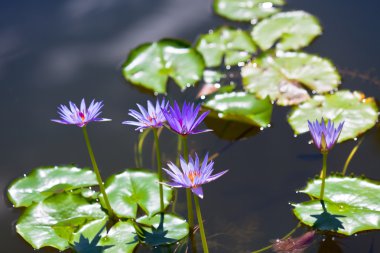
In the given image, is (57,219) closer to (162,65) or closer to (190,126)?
(190,126)

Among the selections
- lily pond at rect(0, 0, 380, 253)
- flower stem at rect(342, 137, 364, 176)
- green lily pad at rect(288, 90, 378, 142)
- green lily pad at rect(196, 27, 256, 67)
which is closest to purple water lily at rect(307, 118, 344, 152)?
lily pond at rect(0, 0, 380, 253)

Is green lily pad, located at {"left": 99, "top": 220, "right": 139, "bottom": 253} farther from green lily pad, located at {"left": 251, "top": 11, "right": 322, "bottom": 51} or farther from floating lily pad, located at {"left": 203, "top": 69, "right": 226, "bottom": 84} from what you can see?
green lily pad, located at {"left": 251, "top": 11, "right": 322, "bottom": 51}

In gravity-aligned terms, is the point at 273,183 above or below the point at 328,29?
below

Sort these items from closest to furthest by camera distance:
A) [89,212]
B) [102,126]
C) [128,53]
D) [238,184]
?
[89,212], [238,184], [102,126], [128,53]

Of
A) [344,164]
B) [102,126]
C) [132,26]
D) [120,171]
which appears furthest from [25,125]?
[344,164]

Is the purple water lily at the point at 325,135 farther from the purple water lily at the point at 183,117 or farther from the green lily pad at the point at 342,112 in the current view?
the green lily pad at the point at 342,112

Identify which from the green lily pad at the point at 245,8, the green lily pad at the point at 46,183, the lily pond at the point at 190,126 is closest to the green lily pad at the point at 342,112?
the lily pond at the point at 190,126

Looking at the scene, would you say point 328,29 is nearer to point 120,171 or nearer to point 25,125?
point 120,171
